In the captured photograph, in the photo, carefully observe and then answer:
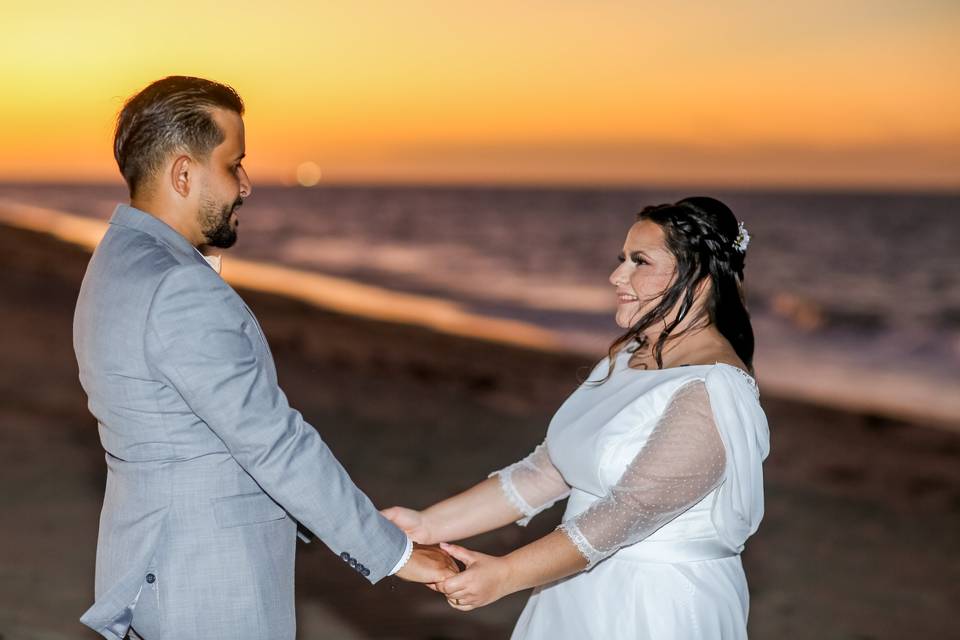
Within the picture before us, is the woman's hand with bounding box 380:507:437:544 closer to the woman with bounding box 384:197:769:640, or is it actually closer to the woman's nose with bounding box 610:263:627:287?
the woman with bounding box 384:197:769:640

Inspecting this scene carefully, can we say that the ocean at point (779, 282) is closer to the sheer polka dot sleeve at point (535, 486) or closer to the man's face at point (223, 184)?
the sheer polka dot sleeve at point (535, 486)

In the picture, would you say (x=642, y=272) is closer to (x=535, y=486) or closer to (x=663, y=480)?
(x=663, y=480)

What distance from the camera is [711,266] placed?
3.21 meters

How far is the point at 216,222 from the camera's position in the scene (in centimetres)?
282

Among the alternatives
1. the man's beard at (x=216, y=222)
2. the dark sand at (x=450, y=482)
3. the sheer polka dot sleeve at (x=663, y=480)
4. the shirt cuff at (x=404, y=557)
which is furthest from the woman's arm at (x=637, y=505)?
the dark sand at (x=450, y=482)

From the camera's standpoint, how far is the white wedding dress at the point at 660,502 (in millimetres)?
2975

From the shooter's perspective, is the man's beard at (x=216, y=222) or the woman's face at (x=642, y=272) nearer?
the man's beard at (x=216, y=222)

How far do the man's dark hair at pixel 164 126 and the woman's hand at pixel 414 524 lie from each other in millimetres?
1678

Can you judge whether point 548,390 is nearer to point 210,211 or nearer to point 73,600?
point 73,600

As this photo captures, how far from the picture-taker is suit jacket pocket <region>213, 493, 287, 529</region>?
268 centimetres

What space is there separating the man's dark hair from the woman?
140 centimetres

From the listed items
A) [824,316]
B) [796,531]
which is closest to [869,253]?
[824,316]

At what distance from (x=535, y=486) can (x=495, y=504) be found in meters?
0.17

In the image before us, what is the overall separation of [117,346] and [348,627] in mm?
3171
